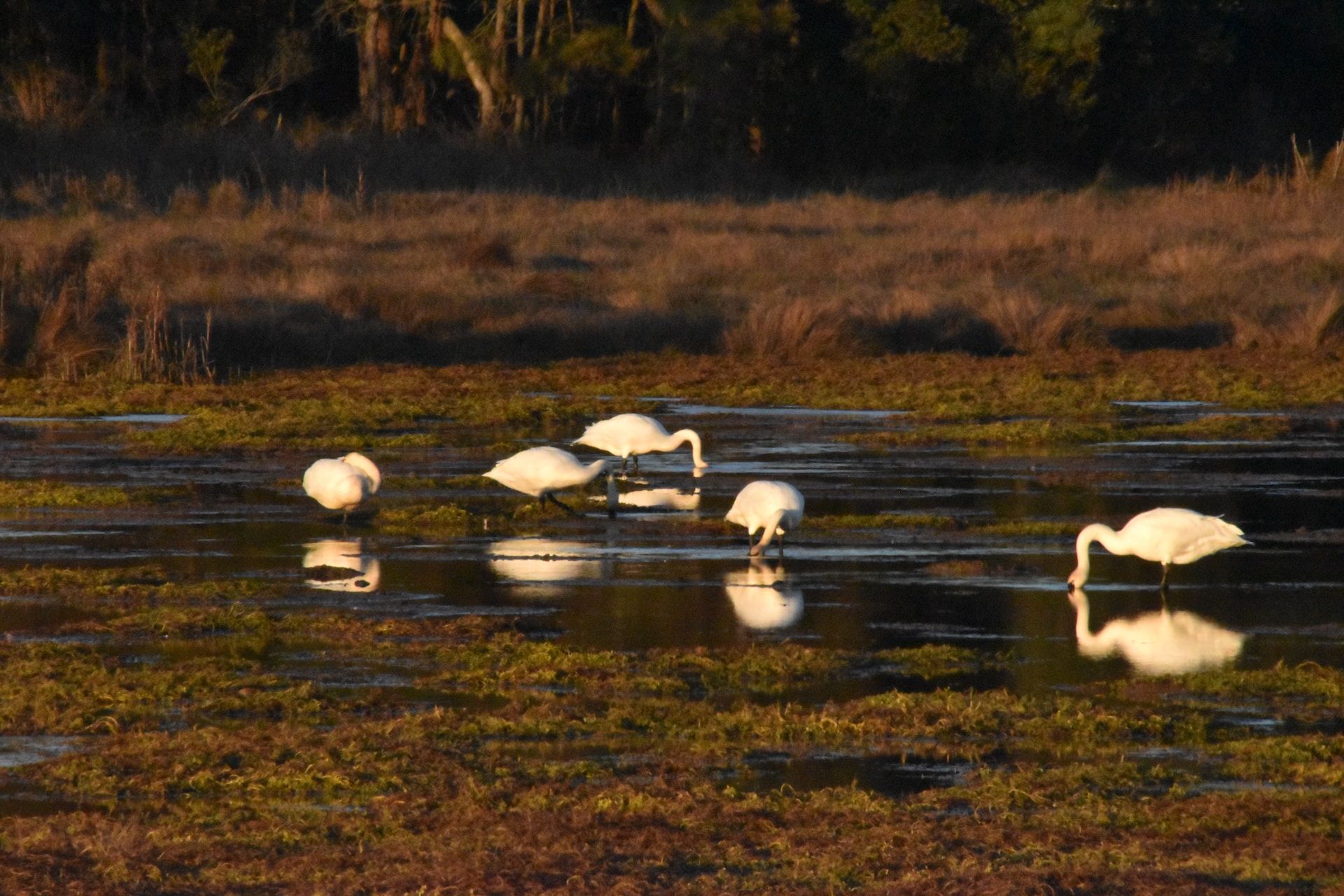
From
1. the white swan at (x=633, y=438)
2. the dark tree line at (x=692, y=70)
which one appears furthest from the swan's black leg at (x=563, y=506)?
the dark tree line at (x=692, y=70)

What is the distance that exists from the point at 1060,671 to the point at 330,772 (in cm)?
341

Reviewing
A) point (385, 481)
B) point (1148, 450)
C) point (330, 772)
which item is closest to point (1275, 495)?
point (1148, 450)

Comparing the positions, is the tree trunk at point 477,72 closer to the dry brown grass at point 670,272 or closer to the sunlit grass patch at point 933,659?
the dry brown grass at point 670,272

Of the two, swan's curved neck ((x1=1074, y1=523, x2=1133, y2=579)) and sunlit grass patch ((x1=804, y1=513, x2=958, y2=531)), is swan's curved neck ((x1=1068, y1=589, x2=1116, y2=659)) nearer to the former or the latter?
swan's curved neck ((x1=1074, y1=523, x2=1133, y2=579))

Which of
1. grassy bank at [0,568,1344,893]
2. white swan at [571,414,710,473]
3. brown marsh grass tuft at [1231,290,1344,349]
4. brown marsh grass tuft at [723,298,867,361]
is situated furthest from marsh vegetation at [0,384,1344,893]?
brown marsh grass tuft at [1231,290,1344,349]

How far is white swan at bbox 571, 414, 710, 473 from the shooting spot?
1519cm

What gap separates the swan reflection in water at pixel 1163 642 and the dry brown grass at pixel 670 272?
580 inches

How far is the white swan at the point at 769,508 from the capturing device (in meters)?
11.8

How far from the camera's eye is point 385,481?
15320 mm

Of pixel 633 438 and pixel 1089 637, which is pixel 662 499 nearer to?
pixel 633 438

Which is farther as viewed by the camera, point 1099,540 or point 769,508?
point 769,508

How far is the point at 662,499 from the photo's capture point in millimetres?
14914

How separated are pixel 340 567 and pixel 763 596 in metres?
2.42

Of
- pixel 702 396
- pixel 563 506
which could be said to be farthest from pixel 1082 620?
pixel 702 396
